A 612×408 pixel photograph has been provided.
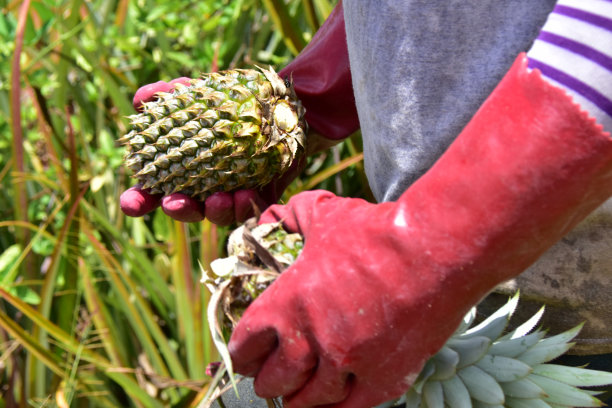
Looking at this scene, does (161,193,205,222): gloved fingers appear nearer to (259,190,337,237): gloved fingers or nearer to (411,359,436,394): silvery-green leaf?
(259,190,337,237): gloved fingers

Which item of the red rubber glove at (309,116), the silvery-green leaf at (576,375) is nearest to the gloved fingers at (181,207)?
the red rubber glove at (309,116)

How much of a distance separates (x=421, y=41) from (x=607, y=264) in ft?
1.47

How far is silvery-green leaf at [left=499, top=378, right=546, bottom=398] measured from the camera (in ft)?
3.07

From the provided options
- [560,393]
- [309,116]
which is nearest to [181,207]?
[309,116]

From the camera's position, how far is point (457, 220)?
739 millimetres

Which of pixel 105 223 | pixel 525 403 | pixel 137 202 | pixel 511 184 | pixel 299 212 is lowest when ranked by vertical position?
pixel 105 223

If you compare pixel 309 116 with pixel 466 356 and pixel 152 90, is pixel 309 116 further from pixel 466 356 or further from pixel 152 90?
pixel 466 356

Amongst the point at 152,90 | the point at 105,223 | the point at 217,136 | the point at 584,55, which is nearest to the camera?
the point at 584,55

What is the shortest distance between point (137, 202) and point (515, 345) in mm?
808

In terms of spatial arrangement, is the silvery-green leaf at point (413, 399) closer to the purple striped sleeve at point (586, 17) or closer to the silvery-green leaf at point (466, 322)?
the silvery-green leaf at point (466, 322)

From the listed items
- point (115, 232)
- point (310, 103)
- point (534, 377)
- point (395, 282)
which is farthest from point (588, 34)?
point (115, 232)

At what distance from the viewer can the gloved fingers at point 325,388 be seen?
2.77 ft

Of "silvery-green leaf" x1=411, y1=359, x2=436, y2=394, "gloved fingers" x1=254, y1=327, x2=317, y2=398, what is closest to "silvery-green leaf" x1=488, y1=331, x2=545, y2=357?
"silvery-green leaf" x1=411, y1=359, x2=436, y2=394

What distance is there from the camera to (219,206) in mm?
1219
